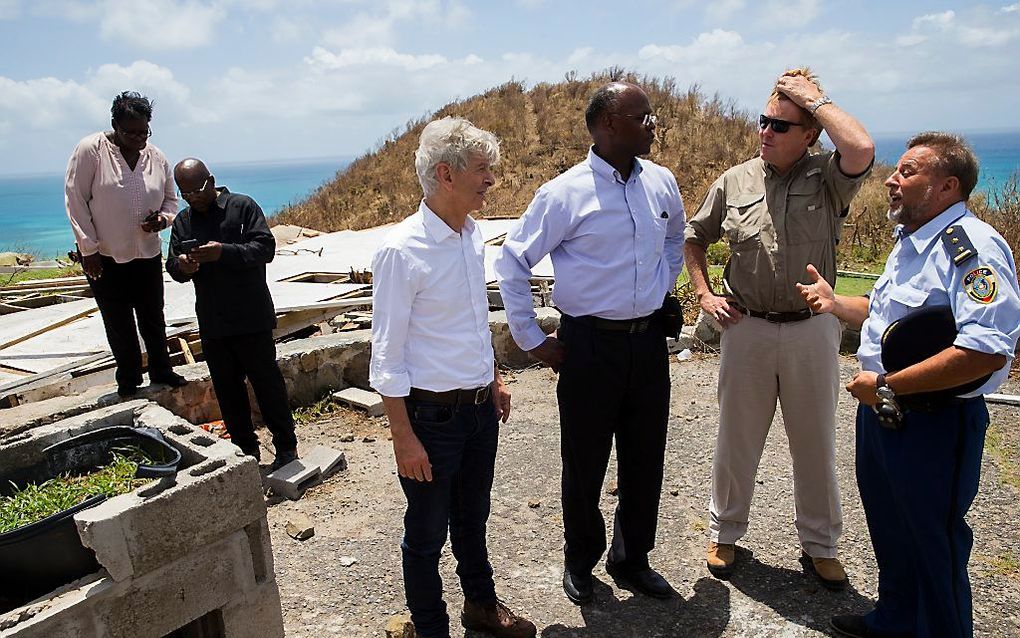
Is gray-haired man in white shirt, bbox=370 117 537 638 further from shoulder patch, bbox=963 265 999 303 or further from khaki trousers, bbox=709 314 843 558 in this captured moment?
shoulder patch, bbox=963 265 999 303

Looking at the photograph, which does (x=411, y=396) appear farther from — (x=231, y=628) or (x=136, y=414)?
(x=136, y=414)

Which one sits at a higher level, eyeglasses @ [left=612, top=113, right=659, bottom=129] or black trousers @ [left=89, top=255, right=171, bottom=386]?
eyeglasses @ [left=612, top=113, right=659, bottom=129]

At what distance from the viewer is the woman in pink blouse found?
15.5 ft

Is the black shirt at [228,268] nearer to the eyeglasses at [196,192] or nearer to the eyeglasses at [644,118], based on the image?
the eyeglasses at [196,192]

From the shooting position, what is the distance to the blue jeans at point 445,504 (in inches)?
110

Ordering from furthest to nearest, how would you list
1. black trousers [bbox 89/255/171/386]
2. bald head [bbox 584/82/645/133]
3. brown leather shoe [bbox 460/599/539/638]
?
black trousers [bbox 89/255/171/386] < brown leather shoe [bbox 460/599/539/638] < bald head [bbox 584/82/645/133]

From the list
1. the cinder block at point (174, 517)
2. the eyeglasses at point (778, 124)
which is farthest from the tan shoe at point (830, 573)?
the cinder block at point (174, 517)

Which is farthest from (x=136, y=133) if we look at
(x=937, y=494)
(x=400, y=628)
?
(x=937, y=494)

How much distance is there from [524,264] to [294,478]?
7.93ft

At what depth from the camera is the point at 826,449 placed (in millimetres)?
3471

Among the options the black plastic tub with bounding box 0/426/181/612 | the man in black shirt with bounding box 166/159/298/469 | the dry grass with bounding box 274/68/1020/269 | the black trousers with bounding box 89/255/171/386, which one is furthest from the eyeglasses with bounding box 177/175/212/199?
the dry grass with bounding box 274/68/1020/269

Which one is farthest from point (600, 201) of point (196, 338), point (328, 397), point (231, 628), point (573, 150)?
point (573, 150)

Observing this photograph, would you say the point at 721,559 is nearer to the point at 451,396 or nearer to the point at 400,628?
the point at 400,628

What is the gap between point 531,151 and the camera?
74.8 ft
